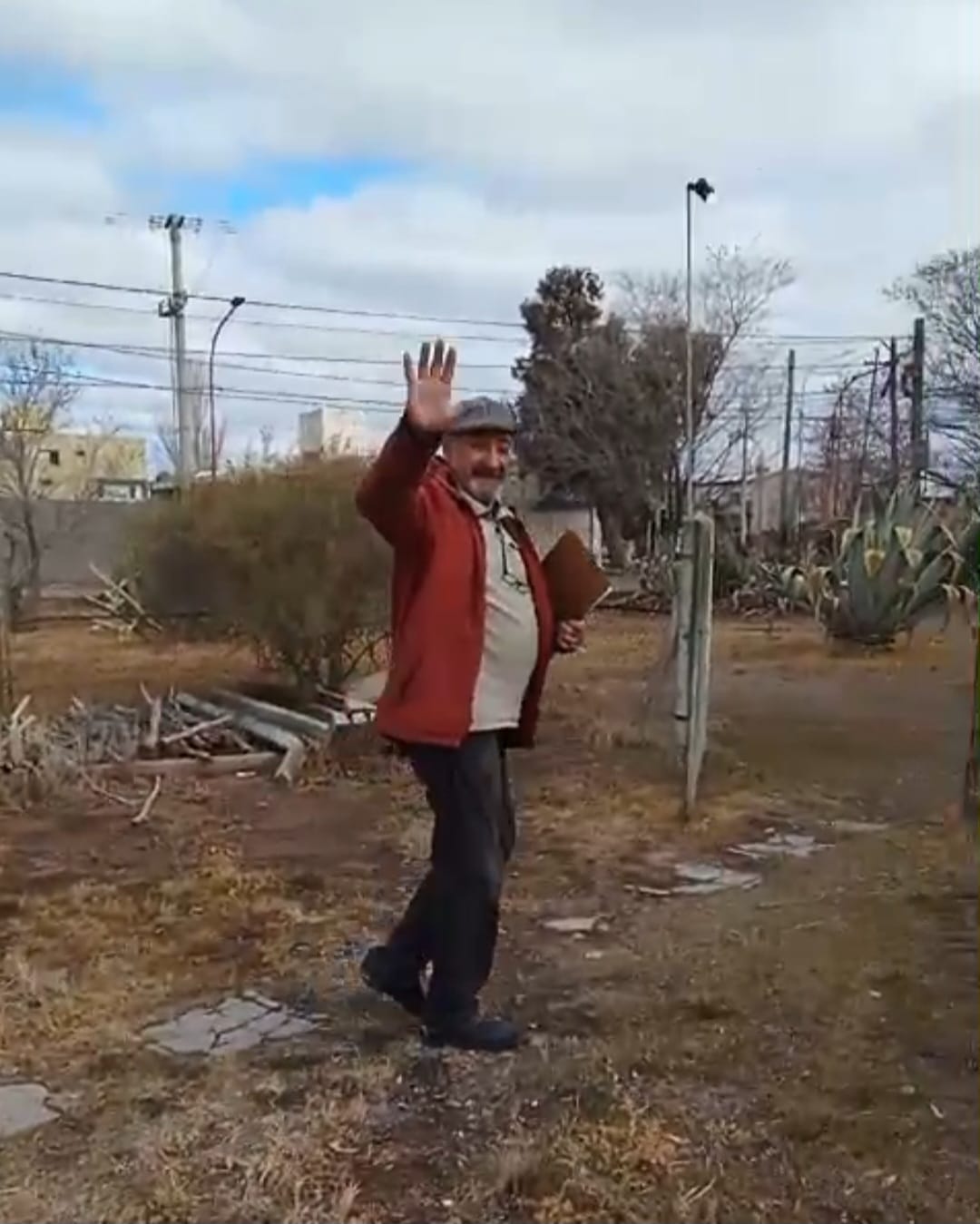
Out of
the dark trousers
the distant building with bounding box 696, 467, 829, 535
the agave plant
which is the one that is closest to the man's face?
the dark trousers

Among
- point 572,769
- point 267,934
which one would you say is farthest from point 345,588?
point 267,934

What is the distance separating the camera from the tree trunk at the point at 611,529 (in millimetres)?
28922

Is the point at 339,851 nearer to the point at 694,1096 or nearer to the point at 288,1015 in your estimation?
the point at 288,1015

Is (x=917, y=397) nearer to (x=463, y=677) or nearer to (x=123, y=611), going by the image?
(x=123, y=611)

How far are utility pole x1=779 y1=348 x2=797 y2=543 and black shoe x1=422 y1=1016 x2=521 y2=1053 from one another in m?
20.3

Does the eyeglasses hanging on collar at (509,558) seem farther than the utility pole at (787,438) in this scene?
No

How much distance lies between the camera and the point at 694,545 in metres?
5.93

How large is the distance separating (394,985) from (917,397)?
882 inches

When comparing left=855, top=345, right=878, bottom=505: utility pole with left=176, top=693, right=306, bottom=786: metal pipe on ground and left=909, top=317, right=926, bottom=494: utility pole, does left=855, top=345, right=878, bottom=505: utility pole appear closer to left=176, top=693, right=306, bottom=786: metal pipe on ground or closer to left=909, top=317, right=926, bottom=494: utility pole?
left=909, top=317, right=926, bottom=494: utility pole

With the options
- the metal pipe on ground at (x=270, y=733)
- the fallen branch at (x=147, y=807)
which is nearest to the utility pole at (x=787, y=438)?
the metal pipe on ground at (x=270, y=733)

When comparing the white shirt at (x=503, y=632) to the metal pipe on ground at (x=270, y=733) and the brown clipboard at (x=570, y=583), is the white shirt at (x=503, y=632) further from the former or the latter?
the metal pipe on ground at (x=270, y=733)

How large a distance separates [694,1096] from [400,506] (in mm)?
1449

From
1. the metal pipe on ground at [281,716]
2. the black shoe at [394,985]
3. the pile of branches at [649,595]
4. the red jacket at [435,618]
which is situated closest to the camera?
the red jacket at [435,618]

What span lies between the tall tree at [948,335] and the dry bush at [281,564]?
17.5m
